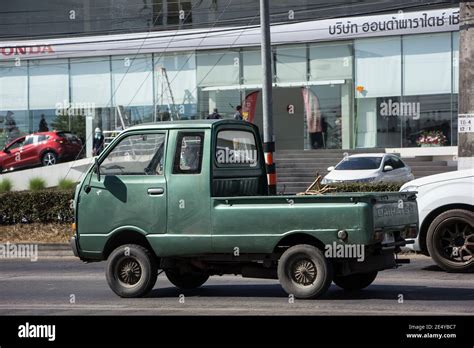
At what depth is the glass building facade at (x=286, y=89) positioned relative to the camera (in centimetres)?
3522

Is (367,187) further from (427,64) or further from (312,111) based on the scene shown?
(312,111)

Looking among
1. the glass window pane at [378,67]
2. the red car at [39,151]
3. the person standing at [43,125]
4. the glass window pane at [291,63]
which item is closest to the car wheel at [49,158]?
the red car at [39,151]

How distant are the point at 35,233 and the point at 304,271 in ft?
38.9

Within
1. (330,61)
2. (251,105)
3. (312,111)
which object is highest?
(330,61)

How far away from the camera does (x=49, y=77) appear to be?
133 ft

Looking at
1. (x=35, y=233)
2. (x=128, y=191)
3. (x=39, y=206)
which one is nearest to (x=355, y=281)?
(x=128, y=191)

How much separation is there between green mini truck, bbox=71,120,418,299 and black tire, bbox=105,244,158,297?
0.01 metres

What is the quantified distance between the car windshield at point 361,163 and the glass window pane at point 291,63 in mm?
10528

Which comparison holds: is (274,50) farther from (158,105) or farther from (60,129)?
(60,129)

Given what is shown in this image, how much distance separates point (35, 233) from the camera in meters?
21.2
